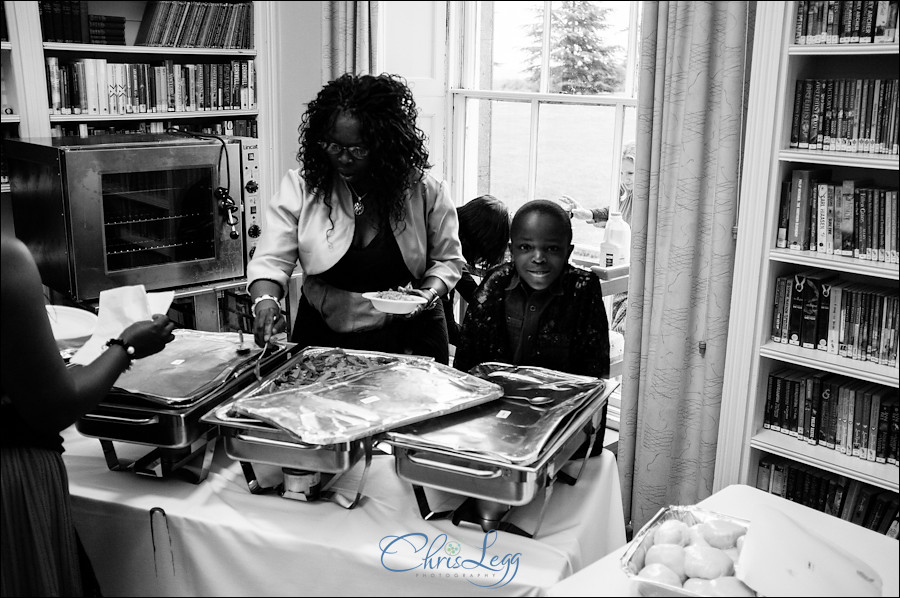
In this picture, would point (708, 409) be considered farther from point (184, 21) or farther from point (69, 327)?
point (184, 21)

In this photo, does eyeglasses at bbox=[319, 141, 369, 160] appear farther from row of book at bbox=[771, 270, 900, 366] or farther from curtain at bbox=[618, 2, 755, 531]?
row of book at bbox=[771, 270, 900, 366]

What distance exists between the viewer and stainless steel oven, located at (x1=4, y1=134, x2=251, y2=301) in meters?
2.44

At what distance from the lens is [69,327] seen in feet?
5.94

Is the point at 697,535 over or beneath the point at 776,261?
beneath

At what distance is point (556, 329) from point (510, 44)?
90cm

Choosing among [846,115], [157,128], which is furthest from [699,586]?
[157,128]

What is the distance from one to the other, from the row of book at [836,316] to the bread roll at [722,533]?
1013mm

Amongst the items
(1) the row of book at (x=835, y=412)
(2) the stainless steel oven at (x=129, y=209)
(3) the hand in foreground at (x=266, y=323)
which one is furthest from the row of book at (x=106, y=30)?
(1) the row of book at (x=835, y=412)

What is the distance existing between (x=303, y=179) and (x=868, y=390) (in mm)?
1593

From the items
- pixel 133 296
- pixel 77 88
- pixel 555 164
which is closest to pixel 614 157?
pixel 555 164

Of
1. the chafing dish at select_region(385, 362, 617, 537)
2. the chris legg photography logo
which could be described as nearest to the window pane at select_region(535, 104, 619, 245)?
the chafing dish at select_region(385, 362, 617, 537)

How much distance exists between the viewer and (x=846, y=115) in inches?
82.1

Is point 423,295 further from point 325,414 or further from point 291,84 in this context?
point 291,84

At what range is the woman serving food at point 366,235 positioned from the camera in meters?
1.94
